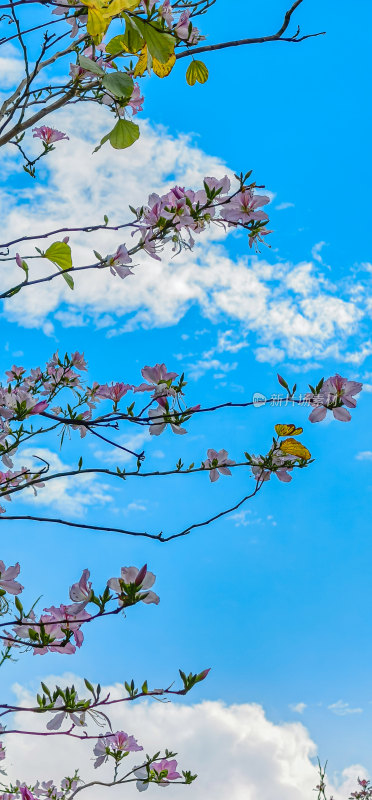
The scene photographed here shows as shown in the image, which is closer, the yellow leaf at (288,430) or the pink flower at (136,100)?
the yellow leaf at (288,430)

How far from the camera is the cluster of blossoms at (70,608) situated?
1.57 m

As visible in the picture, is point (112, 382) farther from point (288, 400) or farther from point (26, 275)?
point (288, 400)

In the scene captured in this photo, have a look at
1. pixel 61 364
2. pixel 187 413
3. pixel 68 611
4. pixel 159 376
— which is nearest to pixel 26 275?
pixel 159 376

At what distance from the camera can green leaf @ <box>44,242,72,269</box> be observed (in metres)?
1.66

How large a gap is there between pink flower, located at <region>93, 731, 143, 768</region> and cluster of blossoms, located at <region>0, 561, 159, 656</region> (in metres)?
0.64

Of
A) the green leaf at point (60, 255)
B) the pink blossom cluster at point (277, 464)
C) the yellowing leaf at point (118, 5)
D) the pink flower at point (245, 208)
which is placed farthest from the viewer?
the pink blossom cluster at point (277, 464)

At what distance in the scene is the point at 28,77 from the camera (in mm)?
2359

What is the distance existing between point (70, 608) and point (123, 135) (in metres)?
1.17

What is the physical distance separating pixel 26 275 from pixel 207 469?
950mm

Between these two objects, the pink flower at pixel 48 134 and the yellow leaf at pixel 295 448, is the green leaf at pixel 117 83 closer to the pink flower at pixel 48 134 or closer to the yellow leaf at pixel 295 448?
the yellow leaf at pixel 295 448

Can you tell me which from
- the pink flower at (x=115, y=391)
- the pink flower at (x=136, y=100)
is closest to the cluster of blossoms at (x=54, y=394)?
the pink flower at (x=115, y=391)

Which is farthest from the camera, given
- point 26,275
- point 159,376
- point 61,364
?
point 61,364

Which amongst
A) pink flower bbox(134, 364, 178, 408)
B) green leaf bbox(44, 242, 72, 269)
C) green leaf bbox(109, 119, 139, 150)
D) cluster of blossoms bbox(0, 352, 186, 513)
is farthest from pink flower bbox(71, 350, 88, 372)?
green leaf bbox(109, 119, 139, 150)

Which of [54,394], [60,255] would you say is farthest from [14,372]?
[60,255]
